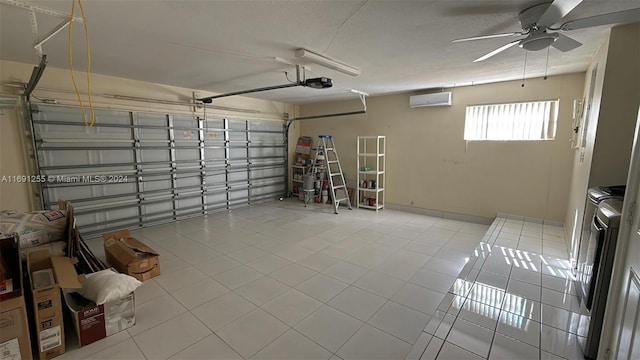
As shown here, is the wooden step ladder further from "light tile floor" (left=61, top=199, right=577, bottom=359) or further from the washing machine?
the washing machine

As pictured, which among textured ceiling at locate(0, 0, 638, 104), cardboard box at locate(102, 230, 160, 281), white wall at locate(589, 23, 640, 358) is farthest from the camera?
cardboard box at locate(102, 230, 160, 281)

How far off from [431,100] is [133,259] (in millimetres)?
5172

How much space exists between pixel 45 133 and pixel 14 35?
166 centimetres

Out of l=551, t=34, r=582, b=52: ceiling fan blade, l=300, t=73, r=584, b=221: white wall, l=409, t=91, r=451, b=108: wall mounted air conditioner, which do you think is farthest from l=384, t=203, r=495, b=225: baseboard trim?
l=551, t=34, r=582, b=52: ceiling fan blade

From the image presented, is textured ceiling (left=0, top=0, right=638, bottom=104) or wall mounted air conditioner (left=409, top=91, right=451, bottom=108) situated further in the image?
wall mounted air conditioner (left=409, top=91, right=451, bottom=108)

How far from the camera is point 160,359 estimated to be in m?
1.88

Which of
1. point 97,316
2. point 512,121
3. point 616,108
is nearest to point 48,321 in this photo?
point 97,316

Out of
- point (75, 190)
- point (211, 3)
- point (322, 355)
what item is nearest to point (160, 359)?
point (322, 355)

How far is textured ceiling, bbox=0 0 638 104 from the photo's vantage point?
204cm

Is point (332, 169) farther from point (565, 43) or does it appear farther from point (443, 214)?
point (565, 43)

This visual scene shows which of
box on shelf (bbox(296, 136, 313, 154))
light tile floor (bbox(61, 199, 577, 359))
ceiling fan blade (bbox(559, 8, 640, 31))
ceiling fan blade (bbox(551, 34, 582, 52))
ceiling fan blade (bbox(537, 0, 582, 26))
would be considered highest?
ceiling fan blade (bbox(559, 8, 640, 31))

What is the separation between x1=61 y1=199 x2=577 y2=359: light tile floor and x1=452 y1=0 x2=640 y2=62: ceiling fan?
86.2 inches

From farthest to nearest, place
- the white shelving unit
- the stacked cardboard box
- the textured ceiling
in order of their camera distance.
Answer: the white shelving unit, the textured ceiling, the stacked cardboard box

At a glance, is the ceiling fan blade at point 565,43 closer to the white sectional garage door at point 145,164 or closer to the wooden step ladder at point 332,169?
the wooden step ladder at point 332,169
